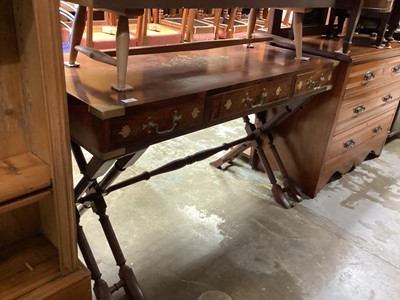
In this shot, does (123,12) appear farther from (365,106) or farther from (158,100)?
(365,106)

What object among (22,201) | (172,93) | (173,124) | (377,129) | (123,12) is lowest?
(377,129)

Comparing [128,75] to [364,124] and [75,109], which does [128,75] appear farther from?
[364,124]

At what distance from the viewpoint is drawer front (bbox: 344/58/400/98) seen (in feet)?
7.08

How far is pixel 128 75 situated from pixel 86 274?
0.70 m

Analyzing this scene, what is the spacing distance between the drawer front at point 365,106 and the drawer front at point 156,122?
4.10 ft

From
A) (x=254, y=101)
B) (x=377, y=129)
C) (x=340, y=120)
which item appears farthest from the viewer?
(x=377, y=129)

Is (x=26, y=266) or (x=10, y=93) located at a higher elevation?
(x=10, y=93)

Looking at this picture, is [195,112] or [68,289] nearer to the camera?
[68,289]

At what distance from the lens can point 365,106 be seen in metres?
2.44

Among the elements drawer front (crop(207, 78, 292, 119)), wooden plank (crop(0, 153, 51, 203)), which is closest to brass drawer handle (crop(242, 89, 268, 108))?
drawer front (crop(207, 78, 292, 119))

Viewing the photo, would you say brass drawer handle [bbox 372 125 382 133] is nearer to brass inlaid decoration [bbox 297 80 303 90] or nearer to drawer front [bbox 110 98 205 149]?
brass inlaid decoration [bbox 297 80 303 90]

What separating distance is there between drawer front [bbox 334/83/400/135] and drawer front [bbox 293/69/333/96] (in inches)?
11.3

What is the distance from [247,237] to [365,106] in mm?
1201

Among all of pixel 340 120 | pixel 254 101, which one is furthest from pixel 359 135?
pixel 254 101
